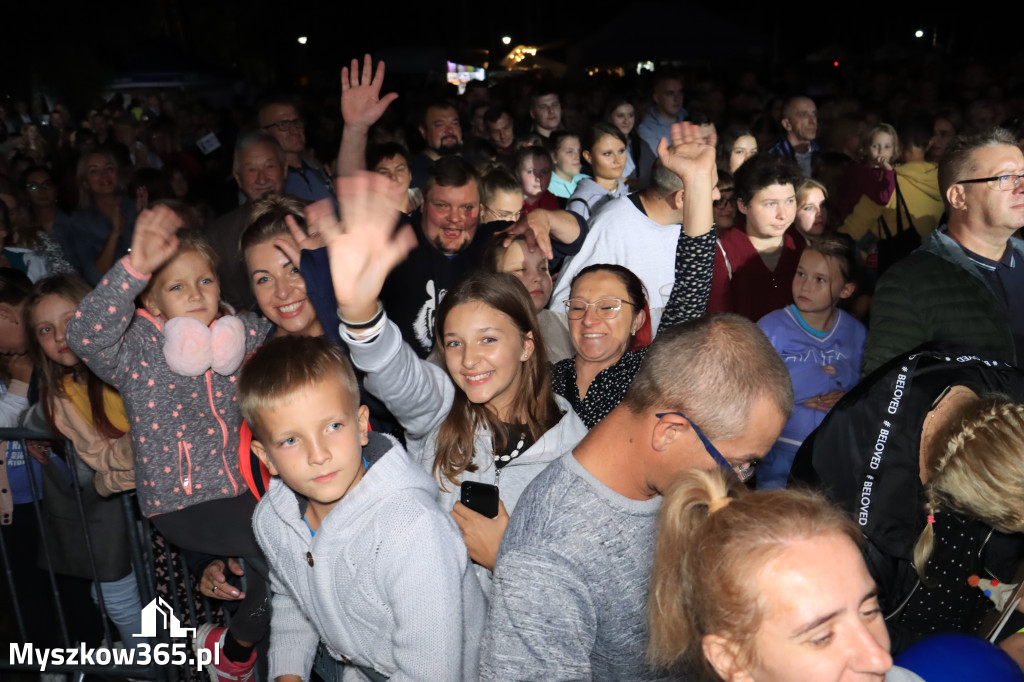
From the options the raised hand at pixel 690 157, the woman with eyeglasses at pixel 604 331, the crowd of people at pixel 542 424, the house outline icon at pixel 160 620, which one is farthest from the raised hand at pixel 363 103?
the house outline icon at pixel 160 620

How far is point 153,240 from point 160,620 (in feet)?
5.58

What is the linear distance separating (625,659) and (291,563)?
107 cm

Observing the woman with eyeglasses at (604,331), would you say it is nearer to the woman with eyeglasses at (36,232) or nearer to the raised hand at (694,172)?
the raised hand at (694,172)

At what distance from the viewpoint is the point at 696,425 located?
1.98 meters

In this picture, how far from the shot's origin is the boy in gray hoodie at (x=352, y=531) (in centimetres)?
229

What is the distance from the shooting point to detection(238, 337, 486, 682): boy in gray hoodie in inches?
90.4

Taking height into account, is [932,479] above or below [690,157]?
below

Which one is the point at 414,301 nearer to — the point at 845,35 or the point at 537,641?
the point at 537,641

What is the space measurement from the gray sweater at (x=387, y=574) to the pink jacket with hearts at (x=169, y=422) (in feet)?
2.49

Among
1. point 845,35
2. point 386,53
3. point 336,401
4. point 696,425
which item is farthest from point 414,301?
point 845,35

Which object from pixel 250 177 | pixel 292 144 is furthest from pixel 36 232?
pixel 250 177

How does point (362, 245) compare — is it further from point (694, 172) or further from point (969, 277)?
point (969, 277)

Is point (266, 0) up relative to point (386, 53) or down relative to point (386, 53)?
up

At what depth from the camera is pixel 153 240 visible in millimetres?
3203
